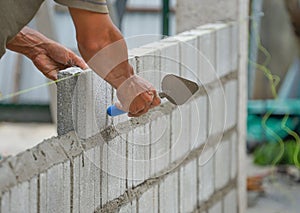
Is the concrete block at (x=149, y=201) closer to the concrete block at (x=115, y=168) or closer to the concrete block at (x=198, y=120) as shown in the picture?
the concrete block at (x=115, y=168)

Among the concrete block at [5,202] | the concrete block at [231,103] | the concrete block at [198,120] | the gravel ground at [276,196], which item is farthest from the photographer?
the gravel ground at [276,196]

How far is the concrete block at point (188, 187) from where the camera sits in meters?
4.48

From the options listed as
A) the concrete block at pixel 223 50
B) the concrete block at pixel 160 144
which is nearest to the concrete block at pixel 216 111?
the concrete block at pixel 223 50

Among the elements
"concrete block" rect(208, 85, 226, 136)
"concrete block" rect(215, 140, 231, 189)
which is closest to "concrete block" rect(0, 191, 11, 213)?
"concrete block" rect(208, 85, 226, 136)

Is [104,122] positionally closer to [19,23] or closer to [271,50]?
[19,23]

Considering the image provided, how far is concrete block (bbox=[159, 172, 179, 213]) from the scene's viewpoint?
420 centimetres

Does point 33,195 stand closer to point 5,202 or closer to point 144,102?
point 5,202

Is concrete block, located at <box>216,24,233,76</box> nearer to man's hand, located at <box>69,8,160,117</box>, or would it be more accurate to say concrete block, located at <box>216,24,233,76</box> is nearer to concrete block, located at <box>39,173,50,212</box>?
man's hand, located at <box>69,8,160,117</box>

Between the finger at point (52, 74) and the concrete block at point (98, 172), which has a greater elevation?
the finger at point (52, 74)

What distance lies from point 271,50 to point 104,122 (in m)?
5.95

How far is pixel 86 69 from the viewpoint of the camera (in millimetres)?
3461

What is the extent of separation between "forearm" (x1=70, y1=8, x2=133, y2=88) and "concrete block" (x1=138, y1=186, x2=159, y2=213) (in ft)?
3.38

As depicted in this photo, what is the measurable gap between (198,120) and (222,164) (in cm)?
61

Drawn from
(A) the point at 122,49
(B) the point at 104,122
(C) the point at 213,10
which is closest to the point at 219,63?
(C) the point at 213,10
